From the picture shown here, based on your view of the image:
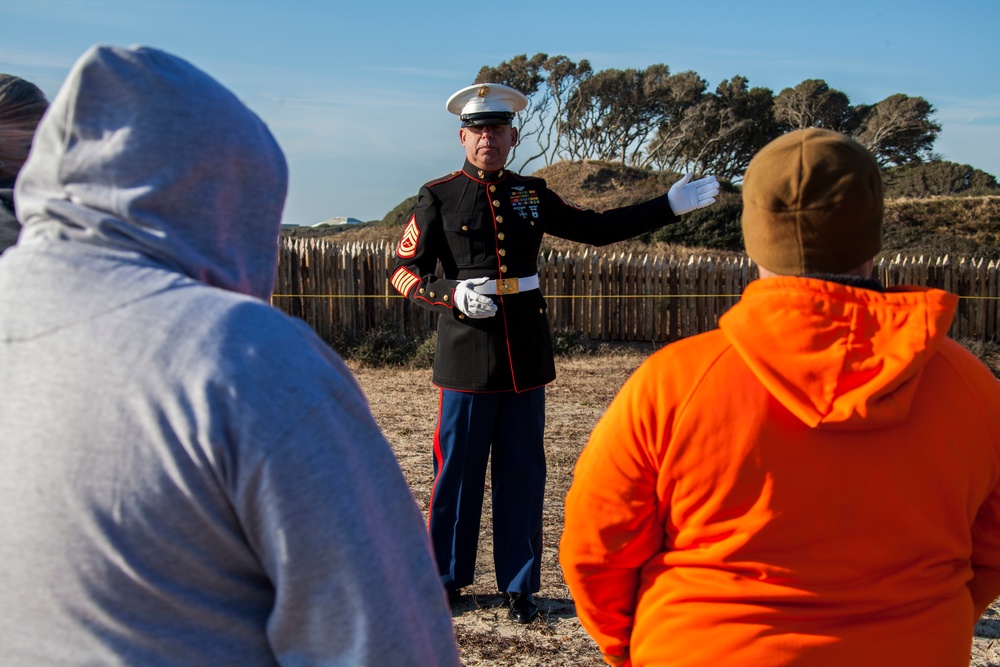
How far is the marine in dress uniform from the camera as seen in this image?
3.62m

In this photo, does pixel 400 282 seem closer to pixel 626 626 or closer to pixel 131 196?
pixel 626 626

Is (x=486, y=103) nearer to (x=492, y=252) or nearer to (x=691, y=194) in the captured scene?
(x=492, y=252)

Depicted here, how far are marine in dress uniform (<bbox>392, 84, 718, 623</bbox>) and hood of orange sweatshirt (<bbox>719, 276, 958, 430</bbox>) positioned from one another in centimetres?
200

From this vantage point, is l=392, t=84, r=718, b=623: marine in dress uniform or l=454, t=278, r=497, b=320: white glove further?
l=392, t=84, r=718, b=623: marine in dress uniform

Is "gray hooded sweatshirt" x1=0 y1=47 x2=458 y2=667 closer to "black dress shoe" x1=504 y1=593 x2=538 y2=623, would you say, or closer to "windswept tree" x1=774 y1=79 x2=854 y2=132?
"black dress shoe" x1=504 y1=593 x2=538 y2=623

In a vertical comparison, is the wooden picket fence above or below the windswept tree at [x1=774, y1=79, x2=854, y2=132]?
below

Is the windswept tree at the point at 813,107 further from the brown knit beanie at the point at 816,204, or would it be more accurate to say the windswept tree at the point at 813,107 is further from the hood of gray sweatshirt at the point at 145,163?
the hood of gray sweatshirt at the point at 145,163

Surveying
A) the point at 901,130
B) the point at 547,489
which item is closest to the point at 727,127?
the point at 901,130

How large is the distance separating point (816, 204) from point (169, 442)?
1142 millimetres

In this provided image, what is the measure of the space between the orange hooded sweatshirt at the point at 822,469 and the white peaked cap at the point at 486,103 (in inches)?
89.6

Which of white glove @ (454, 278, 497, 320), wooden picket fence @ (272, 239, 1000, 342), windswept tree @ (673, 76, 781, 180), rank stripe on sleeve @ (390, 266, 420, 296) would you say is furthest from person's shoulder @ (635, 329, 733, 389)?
windswept tree @ (673, 76, 781, 180)

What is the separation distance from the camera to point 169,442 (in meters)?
0.96

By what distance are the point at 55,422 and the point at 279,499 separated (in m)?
0.26

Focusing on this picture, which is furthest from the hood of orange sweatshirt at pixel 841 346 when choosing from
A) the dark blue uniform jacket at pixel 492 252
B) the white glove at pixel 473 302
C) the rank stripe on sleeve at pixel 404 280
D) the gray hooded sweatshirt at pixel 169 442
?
the rank stripe on sleeve at pixel 404 280
